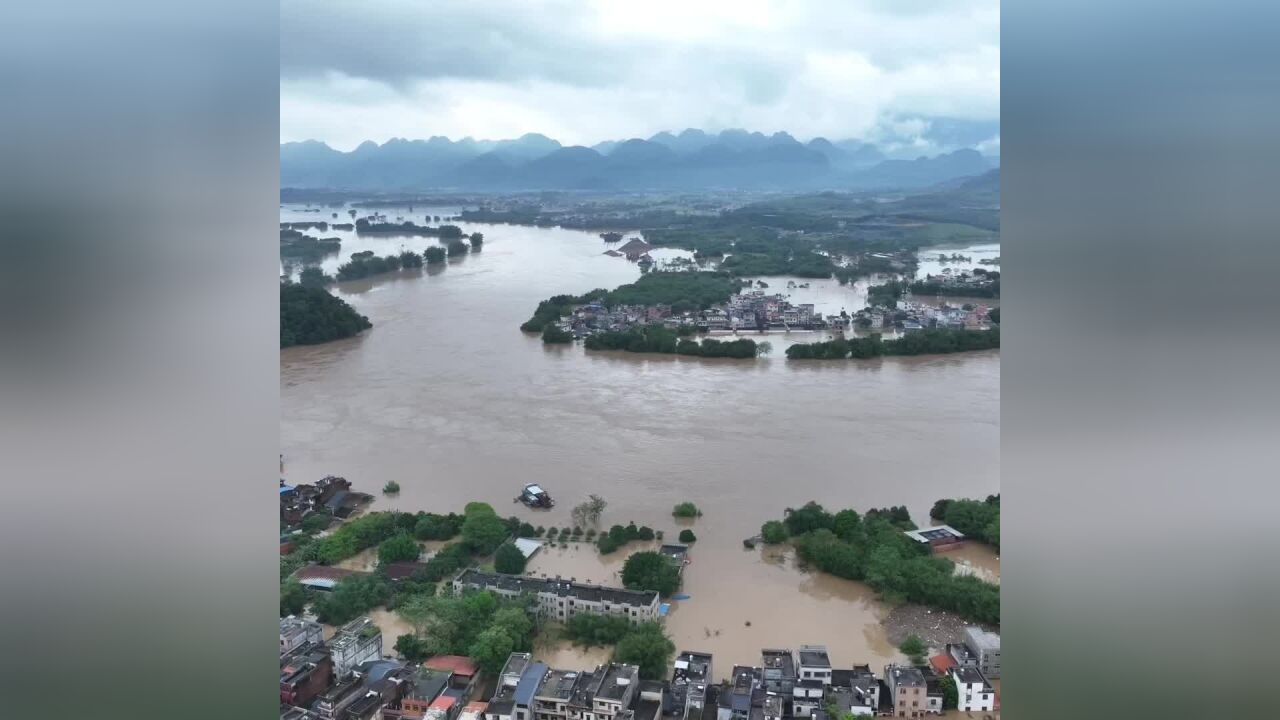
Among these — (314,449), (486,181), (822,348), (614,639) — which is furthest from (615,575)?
(486,181)

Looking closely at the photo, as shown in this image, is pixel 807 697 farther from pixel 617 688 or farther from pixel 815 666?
pixel 617 688

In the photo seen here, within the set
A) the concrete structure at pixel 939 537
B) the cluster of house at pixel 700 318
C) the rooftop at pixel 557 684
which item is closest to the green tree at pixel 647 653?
the rooftop at pixel 557 684

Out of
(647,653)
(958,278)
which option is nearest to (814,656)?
(647,653)

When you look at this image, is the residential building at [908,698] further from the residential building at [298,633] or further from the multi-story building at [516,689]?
the residential building at [298,633]

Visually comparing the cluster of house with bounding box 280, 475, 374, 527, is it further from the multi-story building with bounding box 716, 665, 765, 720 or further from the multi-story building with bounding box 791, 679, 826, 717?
the multi-story building with bounding box 791, 679, 826, 717
